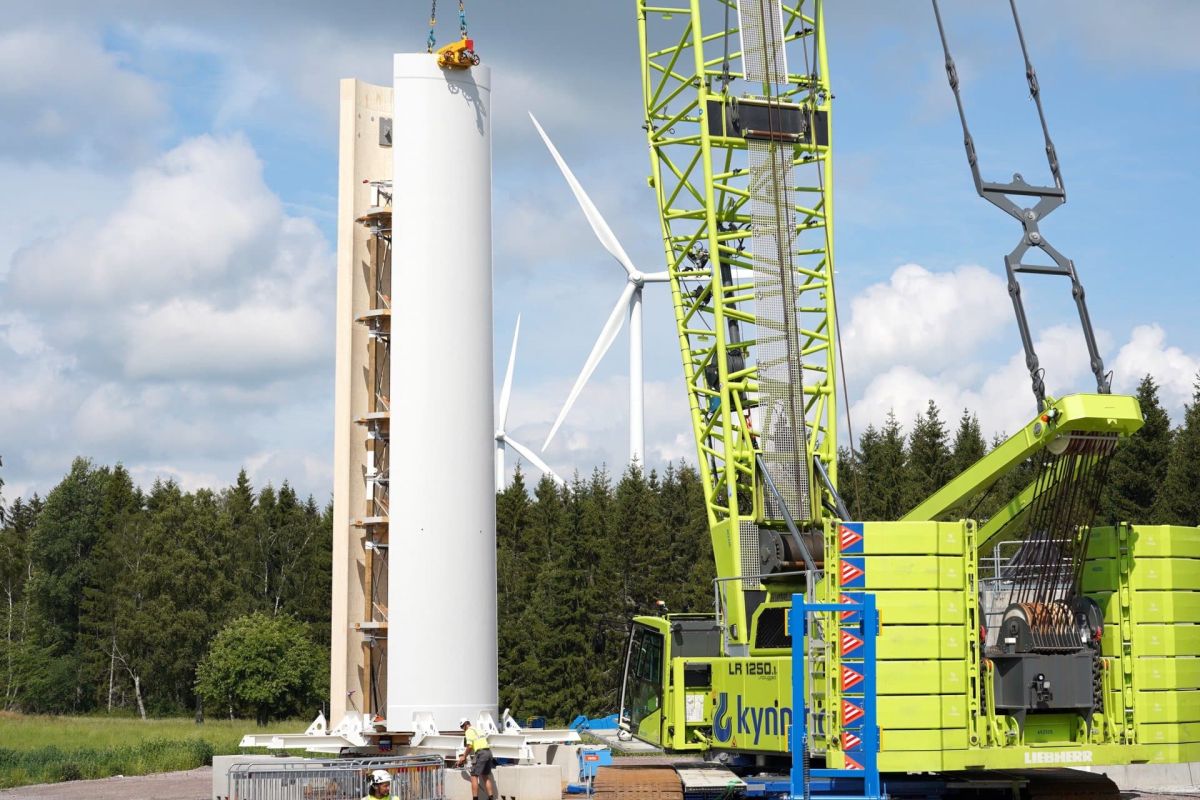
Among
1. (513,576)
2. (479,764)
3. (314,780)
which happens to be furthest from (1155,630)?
(513,576)

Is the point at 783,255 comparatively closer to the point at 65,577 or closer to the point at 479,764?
the point at 479,764

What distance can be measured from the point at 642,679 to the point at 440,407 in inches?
248

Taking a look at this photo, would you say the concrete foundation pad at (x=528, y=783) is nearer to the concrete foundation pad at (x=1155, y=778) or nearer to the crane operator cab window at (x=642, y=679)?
the crane operator cab window at (x=642, y=679)

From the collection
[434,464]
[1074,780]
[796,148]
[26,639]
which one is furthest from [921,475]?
[26,639]

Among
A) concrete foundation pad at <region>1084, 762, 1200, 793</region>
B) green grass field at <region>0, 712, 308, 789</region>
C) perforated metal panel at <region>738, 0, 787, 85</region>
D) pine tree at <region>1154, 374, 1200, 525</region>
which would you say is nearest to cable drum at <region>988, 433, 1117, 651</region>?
perforated metal panel at <region>738, 0, 787, 85</region>

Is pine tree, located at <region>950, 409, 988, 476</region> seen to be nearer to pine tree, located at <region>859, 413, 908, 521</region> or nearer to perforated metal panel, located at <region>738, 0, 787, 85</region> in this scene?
pine tree, located at <region>859, 413, 908, 521</region>

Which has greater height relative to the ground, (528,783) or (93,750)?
(528,783)

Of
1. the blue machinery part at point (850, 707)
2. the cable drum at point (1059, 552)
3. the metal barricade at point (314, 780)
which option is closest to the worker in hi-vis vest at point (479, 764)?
the metal barricade at point (314, 780)

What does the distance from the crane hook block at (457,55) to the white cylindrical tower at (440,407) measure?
0.15 m

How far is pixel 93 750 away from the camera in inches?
1511

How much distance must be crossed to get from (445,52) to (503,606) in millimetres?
45484

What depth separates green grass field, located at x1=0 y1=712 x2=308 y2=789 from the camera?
1324 inches

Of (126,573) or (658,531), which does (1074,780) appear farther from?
(126,573)

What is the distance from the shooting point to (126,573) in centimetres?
7956
